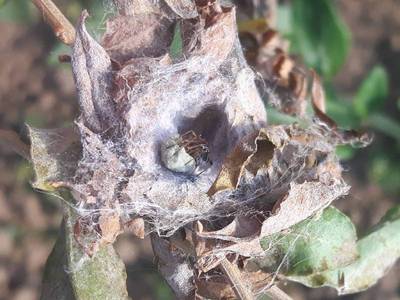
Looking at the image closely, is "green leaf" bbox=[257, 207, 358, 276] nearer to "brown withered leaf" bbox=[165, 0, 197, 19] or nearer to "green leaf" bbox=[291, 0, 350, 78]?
"brown withered leaf" bbox=[165, 0, 197, 19]

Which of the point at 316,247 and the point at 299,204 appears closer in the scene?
the point at 299,204

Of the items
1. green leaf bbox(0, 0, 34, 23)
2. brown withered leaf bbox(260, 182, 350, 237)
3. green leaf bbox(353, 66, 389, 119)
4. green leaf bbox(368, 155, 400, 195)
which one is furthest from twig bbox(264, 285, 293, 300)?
green leaf bbox(0, 0, 34, 23)

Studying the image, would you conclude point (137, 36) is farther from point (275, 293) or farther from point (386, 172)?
point (386, 172)

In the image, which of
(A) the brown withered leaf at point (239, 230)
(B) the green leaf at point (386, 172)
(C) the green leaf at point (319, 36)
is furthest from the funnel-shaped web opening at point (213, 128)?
(B) the green leaf at point (386, 172)

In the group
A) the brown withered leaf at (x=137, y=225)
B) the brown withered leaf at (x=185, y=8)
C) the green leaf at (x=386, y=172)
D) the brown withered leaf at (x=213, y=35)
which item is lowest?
the green leaf at (x=386, y=172)

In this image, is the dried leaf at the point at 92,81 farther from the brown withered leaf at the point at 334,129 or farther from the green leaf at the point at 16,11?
A: the green leaf at the point at 16,11

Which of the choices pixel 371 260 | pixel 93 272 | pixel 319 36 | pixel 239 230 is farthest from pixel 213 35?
pixel 319 36
